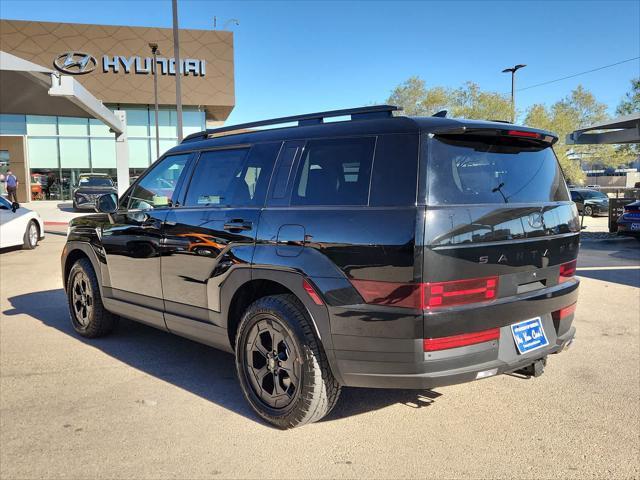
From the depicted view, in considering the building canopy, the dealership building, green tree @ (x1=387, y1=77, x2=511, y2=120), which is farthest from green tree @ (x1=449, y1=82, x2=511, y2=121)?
the building canopy

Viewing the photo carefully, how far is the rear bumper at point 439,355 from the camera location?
271cm

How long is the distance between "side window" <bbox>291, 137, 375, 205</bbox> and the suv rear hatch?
0.38m

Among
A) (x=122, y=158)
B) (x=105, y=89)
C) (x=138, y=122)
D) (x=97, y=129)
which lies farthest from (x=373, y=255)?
(x=97, y=129)

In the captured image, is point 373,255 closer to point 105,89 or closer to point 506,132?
point 506,132

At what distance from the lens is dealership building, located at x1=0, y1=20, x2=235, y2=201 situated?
2923cm

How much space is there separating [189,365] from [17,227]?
9.08 meters

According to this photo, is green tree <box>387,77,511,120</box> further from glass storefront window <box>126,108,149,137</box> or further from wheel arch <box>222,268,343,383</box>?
wheel arch <box>222,268,343,383</box>

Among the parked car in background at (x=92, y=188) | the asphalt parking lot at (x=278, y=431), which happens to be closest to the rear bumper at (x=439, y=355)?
the asphalt parking lot at (x=278, y=431)

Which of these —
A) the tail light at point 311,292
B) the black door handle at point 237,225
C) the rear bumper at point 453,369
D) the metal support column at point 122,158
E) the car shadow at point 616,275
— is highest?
the metal support column at point 122,158

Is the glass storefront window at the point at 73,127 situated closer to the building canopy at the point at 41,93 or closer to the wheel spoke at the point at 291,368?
the building canopy at the point at 41,93

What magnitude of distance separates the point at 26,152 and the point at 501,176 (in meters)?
32.6

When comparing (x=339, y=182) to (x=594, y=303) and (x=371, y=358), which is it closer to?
(x=371, y=358)

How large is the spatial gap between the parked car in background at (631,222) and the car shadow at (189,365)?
11.3m

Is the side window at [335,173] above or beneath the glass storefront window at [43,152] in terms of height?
beneath
